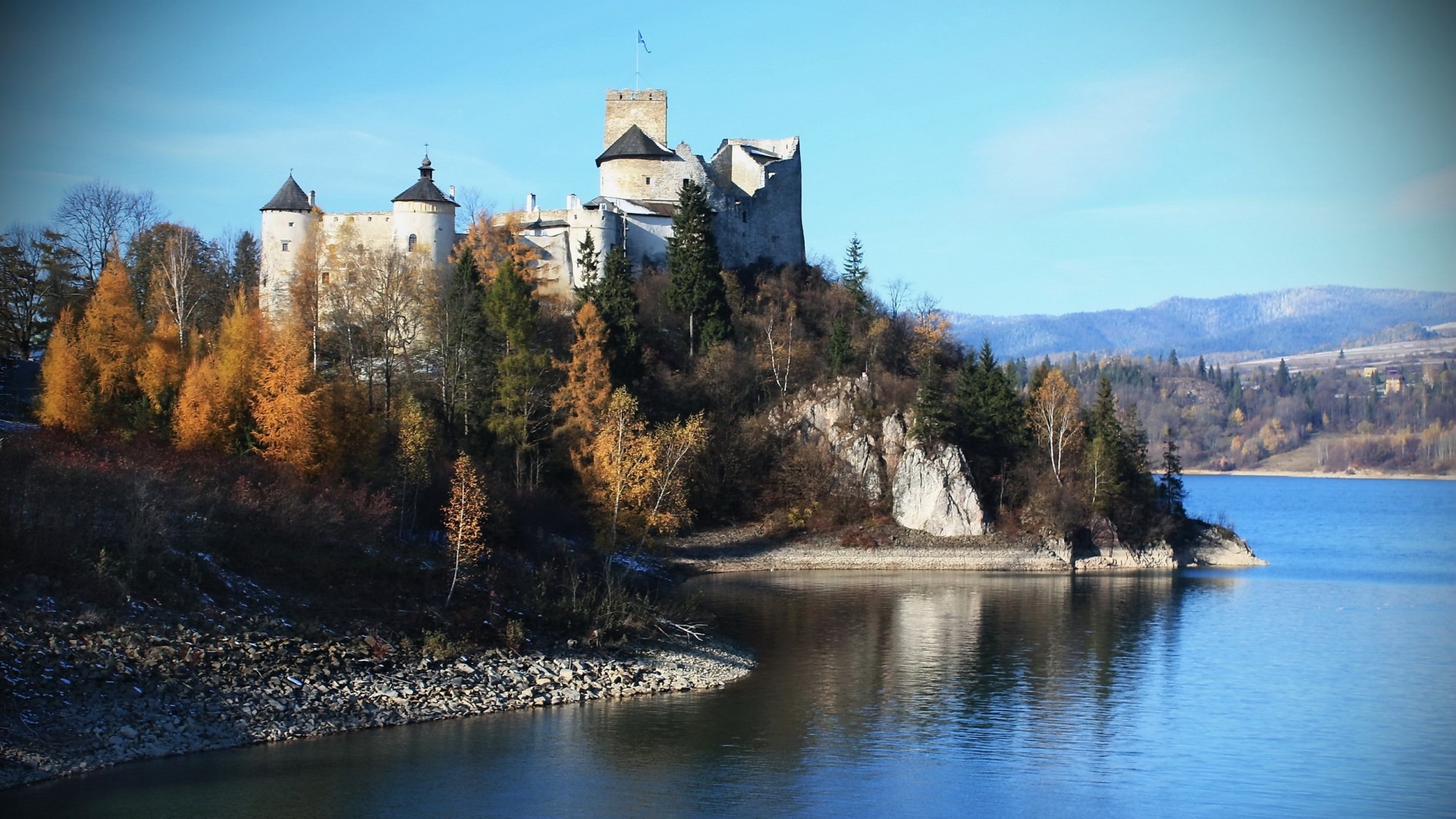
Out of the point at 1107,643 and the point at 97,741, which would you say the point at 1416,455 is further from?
the point at 97,741

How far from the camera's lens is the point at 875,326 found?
48344 mm

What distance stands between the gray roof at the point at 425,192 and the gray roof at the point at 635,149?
792 cm

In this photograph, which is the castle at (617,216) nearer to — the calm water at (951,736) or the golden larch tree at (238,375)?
the golden larch tree at (238,375)

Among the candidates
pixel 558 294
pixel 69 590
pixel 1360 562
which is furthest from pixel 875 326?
pixel 69 590

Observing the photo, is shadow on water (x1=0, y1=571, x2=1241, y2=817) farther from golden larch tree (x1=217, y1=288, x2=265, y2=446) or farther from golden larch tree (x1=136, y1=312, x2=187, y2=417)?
golden larch tree (x1=136, y1=312, x2=187, y2=417)

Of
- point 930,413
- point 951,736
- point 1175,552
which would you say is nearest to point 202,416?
point 951,736

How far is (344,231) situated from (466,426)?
1078cm

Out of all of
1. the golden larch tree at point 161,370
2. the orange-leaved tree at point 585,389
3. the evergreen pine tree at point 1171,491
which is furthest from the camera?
the evergreen pine tree at point 1171,491

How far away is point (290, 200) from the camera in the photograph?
43.8 metres

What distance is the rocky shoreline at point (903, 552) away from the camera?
1684 inches

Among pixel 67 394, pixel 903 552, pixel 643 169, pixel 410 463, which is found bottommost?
pixel 903 552

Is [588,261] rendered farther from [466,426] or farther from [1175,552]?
[1175,552]

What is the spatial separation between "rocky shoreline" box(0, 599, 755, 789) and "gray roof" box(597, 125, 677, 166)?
29624 mm

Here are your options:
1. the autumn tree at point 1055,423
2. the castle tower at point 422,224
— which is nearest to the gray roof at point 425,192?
the castle tower at point 422,224
